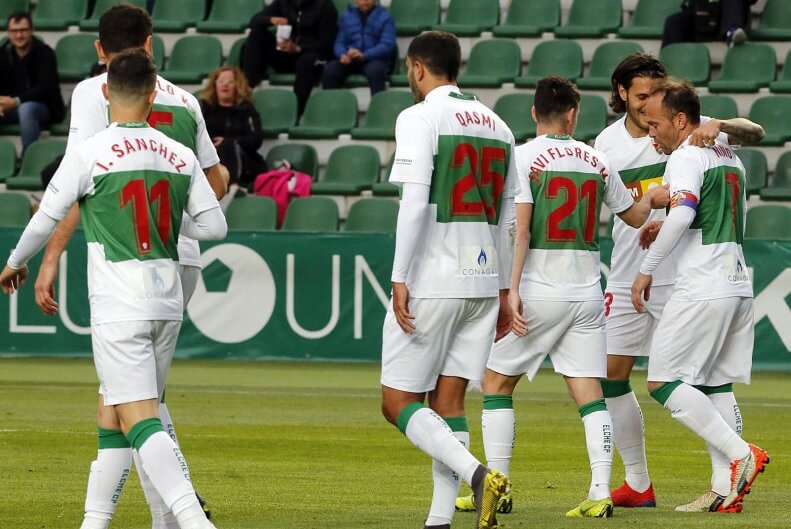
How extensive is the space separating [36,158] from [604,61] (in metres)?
7.02

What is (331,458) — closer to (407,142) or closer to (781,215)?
(407,142)

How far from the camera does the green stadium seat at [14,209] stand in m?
17.4

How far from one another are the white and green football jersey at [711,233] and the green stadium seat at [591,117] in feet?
32.5

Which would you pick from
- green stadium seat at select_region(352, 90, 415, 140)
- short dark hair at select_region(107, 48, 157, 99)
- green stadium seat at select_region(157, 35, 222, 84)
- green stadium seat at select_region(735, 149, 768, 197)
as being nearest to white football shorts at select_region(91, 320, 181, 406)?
short dark hair at select_region(107, 48, 157, 99)

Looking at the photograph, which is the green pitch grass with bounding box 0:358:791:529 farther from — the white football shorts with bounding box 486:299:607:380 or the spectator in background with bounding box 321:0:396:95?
the spectator in background with bounding box 321:0:396:95

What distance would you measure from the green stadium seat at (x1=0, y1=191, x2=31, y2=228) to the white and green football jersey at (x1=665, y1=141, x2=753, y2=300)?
11345mm

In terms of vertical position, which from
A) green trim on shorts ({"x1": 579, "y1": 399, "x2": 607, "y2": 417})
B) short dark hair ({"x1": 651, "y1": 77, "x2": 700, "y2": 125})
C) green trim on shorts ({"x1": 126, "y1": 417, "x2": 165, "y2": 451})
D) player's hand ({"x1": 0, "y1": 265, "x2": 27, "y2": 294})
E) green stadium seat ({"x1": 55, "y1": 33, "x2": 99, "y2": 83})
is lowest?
green stadium seat ({"x1": 55, "y1": 33, "x2": 99, "y2": 83})

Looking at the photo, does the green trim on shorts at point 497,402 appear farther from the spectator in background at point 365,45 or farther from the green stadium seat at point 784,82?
the spectator in background at point 365,45

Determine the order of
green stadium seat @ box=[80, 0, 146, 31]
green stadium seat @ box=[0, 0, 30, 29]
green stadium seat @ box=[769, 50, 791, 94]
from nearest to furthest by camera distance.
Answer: green stadium seat @ box=[769, 50, 791, 94] → green stadium seat @ box=[80, 0, 146, 31] → green stadium seat @ box=[0, 0, 30, 29]

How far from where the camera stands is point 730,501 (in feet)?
23.7

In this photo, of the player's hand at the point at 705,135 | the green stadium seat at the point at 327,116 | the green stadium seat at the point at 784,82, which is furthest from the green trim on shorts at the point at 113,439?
the green stadium seat at the point at 784,82

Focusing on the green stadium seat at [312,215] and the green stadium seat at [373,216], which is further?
the green stadium seat at [312,215]

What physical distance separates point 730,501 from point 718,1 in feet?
38.6

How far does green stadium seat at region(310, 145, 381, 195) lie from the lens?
57.6 feet
